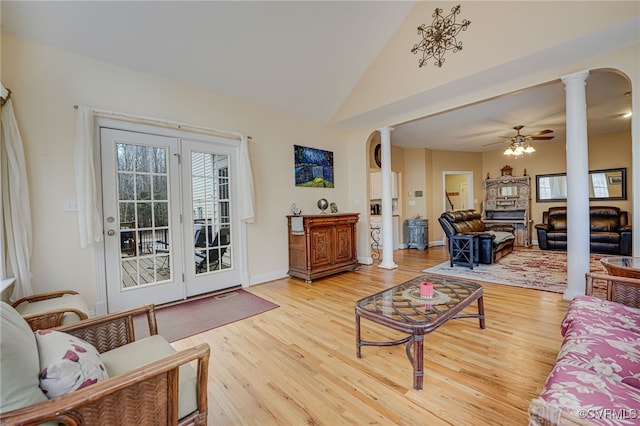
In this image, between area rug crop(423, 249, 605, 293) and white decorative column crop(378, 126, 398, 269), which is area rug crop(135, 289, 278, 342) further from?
area rug crop(423, 249, 605, 293)

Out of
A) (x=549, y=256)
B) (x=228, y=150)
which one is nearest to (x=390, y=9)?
(x=228, y=150)

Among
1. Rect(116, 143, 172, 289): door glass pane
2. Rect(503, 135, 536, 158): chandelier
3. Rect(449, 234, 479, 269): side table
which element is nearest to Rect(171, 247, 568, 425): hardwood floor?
Rect(116, 143, 172, 289): door glass pane

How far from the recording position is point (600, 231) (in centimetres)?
568

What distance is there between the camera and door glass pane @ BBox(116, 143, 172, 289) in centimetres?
300

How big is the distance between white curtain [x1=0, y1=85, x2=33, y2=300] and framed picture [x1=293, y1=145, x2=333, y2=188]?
3.17 m

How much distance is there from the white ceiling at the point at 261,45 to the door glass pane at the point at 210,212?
103cm

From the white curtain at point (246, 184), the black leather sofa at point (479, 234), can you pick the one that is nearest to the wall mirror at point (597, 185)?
the black leather sofa at point (479, 234)

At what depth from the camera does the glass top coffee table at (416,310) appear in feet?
5.51

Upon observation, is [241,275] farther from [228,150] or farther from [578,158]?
[578,158]

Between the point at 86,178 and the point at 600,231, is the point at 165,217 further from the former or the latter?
the point at 600,231

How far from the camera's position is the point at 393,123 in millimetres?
4711

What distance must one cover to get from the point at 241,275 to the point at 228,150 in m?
1.84

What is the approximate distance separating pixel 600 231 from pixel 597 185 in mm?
1397

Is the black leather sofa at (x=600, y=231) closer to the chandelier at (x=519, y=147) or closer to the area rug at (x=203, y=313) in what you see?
the chandelier at (x=519, y=147)
